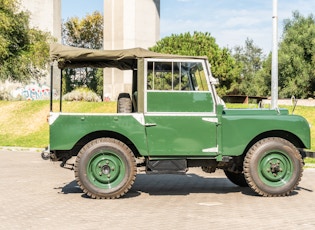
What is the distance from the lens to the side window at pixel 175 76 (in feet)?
30.4

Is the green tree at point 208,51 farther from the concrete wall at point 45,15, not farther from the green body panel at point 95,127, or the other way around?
the green body panel at point 95,127

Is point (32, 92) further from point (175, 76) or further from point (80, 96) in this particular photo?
point (175, 76)

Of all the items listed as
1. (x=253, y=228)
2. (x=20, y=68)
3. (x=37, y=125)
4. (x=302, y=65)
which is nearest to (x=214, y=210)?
(x=253, y=228)

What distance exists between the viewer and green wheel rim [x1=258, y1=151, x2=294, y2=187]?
9508 millimetres

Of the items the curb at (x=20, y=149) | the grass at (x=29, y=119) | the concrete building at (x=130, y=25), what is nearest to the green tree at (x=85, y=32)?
the concrete building at (x=130, y=25)

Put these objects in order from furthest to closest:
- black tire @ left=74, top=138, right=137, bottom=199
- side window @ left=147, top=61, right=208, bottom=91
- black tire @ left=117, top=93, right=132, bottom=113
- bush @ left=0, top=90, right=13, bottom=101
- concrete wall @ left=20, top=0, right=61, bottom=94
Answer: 1. concrete wall @ left=20, top=0, right=61, bottom=94
2. bush @ left=0, top=90, right=13, bottom=101
3. black tire @ left=117, top=93, right=132, bottom=113
4. side window @ left=147, top=61, right=208, bottom=91
5. black tire @ left=74, top=138, right=137, bottom=199

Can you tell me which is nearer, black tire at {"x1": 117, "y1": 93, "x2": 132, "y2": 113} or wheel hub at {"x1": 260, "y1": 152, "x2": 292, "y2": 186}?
A: wheel hub at {"x1": 260, "y1": 152, "x2": 292, "y2": 186}

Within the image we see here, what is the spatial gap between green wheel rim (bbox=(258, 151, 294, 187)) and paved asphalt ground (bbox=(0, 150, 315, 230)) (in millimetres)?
337

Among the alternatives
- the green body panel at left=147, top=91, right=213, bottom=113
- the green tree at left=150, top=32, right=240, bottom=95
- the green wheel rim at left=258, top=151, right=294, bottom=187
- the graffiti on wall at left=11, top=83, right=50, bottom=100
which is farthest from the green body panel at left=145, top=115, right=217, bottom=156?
the graffiti on wall at left=11, top=83, right=50, bottom=100

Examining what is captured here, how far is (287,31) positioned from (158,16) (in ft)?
45.3

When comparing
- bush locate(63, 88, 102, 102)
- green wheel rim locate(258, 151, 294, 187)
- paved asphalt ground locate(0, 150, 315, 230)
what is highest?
bush locate(63, 88, 102, 102)

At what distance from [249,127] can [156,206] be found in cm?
226

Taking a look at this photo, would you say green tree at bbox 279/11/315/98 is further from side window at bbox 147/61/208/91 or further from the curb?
side window at bbox 147/61/208/91

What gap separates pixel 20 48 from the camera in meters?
38.8
